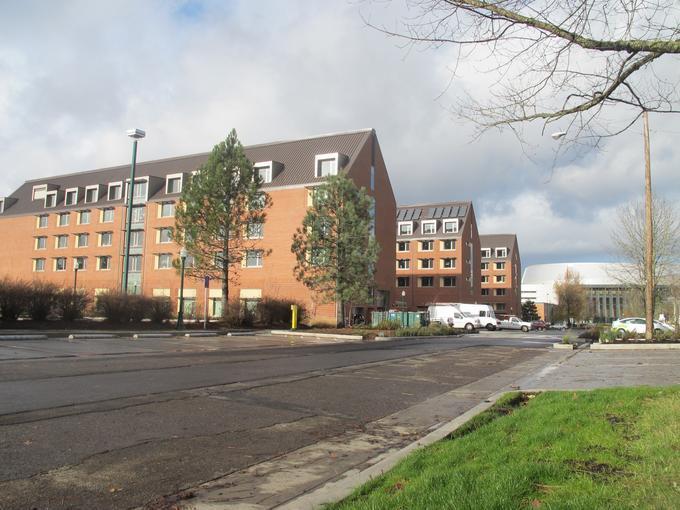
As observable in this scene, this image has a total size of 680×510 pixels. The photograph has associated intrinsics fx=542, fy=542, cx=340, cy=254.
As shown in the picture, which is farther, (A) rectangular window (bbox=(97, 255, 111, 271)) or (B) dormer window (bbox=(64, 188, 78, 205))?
(B) dormer window (bbox=(64, 188, 78, 205))

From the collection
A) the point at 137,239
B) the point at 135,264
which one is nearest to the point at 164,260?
the point at 135,264

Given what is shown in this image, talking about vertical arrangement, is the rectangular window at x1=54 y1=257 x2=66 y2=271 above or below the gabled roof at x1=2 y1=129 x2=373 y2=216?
below

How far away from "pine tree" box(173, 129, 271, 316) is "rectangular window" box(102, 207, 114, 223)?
2840 cm

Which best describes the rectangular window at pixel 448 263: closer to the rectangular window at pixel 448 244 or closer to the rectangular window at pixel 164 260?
the rectangular window at pixel 448 244

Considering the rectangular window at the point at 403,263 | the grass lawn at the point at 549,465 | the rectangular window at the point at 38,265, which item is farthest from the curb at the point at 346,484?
the rectangular window at the point at 403,263

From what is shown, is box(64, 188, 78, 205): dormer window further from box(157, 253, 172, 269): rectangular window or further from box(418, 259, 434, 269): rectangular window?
box(418, 259, 434, 269): rectangular window

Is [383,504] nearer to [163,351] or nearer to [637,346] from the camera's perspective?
[163,351]

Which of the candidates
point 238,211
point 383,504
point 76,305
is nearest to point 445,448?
point 383,504

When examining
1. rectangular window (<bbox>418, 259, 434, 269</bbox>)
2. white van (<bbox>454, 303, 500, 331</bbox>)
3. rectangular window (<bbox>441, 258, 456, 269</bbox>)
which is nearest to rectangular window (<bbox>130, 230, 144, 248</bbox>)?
white van (<bbox>454, 303, 500, 331</bbox>)

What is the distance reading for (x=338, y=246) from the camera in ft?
112

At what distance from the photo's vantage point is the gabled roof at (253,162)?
50.1 metres

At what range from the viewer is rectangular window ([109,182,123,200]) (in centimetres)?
6131

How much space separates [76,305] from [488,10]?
2713 centimetres

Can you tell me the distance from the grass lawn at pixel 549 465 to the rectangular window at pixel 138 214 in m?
56.8
